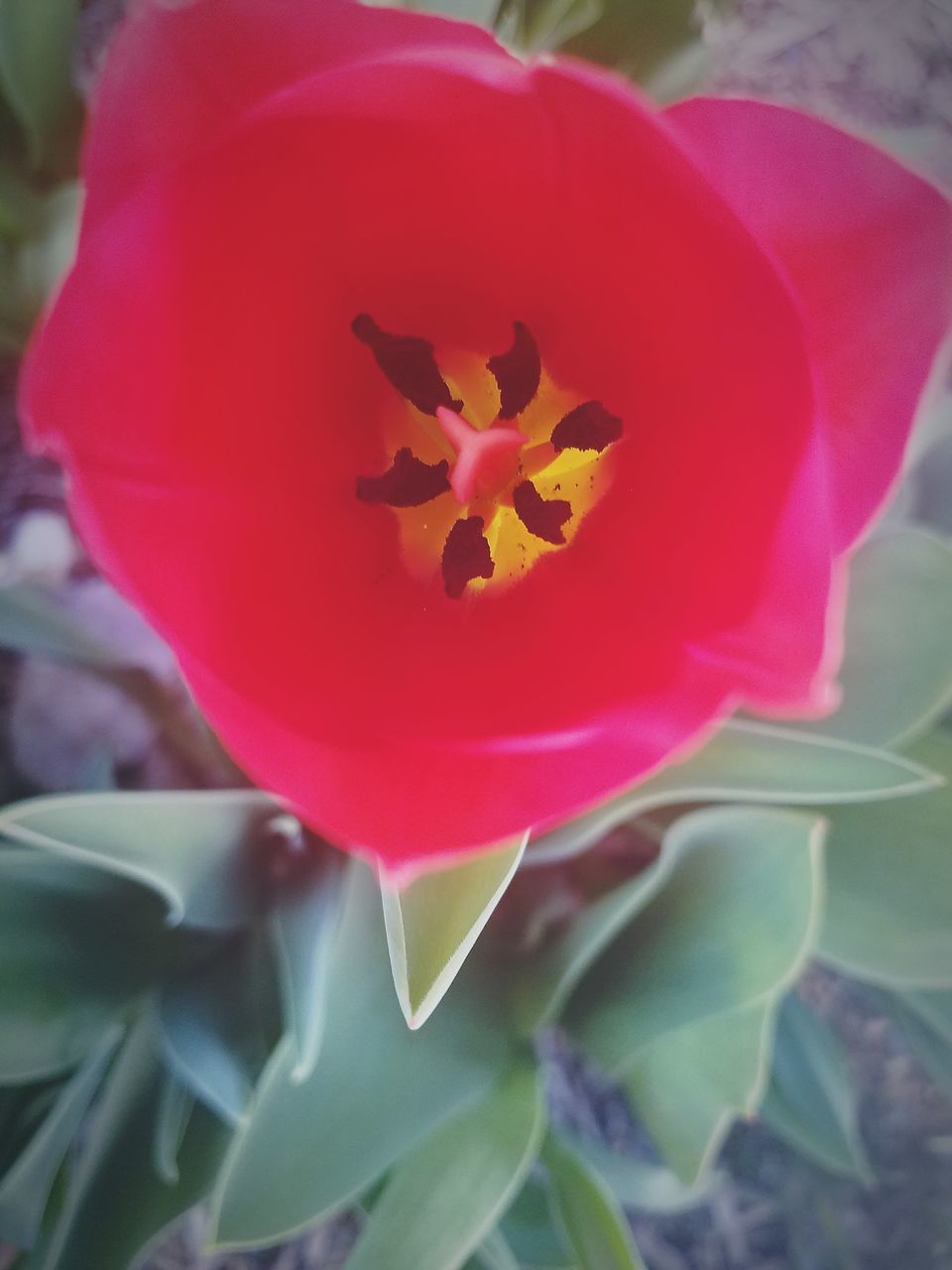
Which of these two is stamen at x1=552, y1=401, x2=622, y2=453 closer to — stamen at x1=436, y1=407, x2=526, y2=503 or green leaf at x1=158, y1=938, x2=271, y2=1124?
stamen at x1=436, y1=407, x2=526, y2=503

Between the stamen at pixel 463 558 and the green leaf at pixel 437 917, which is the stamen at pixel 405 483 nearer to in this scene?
the stamen at pixel 463 558

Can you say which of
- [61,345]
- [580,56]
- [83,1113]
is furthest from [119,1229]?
[580,56]

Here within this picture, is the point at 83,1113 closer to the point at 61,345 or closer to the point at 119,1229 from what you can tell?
Result: the point at 119,1229

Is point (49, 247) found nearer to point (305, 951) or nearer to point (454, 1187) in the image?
point (305, 951)

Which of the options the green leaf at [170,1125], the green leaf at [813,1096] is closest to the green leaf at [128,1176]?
the green leaf at [170,1125]

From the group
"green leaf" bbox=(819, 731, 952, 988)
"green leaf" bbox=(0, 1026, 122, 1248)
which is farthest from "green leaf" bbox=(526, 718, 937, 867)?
"green leaf" bbox=(0, 1026, 122, 1248)

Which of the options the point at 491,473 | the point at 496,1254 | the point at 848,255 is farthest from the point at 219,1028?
the point at 848,255
